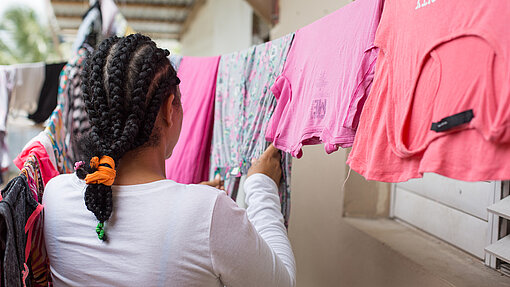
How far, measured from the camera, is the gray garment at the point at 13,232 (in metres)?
0.76

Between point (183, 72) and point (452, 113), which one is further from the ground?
point (183, 72)

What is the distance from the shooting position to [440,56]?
69 centimetres

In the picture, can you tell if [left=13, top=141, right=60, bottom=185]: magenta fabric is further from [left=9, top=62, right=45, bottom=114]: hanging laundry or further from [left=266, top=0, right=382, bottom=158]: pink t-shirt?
[left=9, top=62, right=45, bottom=114]: hanging laundry

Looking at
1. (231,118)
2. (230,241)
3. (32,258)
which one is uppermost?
(231,118)

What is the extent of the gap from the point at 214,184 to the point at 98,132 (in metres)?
0.69

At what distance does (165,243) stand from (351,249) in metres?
1.07

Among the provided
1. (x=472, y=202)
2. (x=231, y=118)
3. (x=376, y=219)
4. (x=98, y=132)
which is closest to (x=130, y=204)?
(x=98, y=132)

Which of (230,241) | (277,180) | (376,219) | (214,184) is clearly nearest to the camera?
(230,241)

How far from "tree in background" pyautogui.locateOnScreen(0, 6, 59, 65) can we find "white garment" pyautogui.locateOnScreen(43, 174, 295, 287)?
10.8 metres

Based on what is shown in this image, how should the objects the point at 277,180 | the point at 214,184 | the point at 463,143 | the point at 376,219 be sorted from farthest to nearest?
the point at 376,219 < the point at 214,184 < the point at 277,180 < the point at 463,143

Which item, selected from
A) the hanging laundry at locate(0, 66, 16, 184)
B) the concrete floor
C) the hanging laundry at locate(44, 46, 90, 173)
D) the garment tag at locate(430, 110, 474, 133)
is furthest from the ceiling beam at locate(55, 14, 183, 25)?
the garment tag at locate(430, 110, 474, 133)

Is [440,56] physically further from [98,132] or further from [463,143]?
[98,132]

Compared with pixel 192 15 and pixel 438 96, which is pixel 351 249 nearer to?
pixel 438 96

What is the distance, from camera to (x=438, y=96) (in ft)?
2.23
